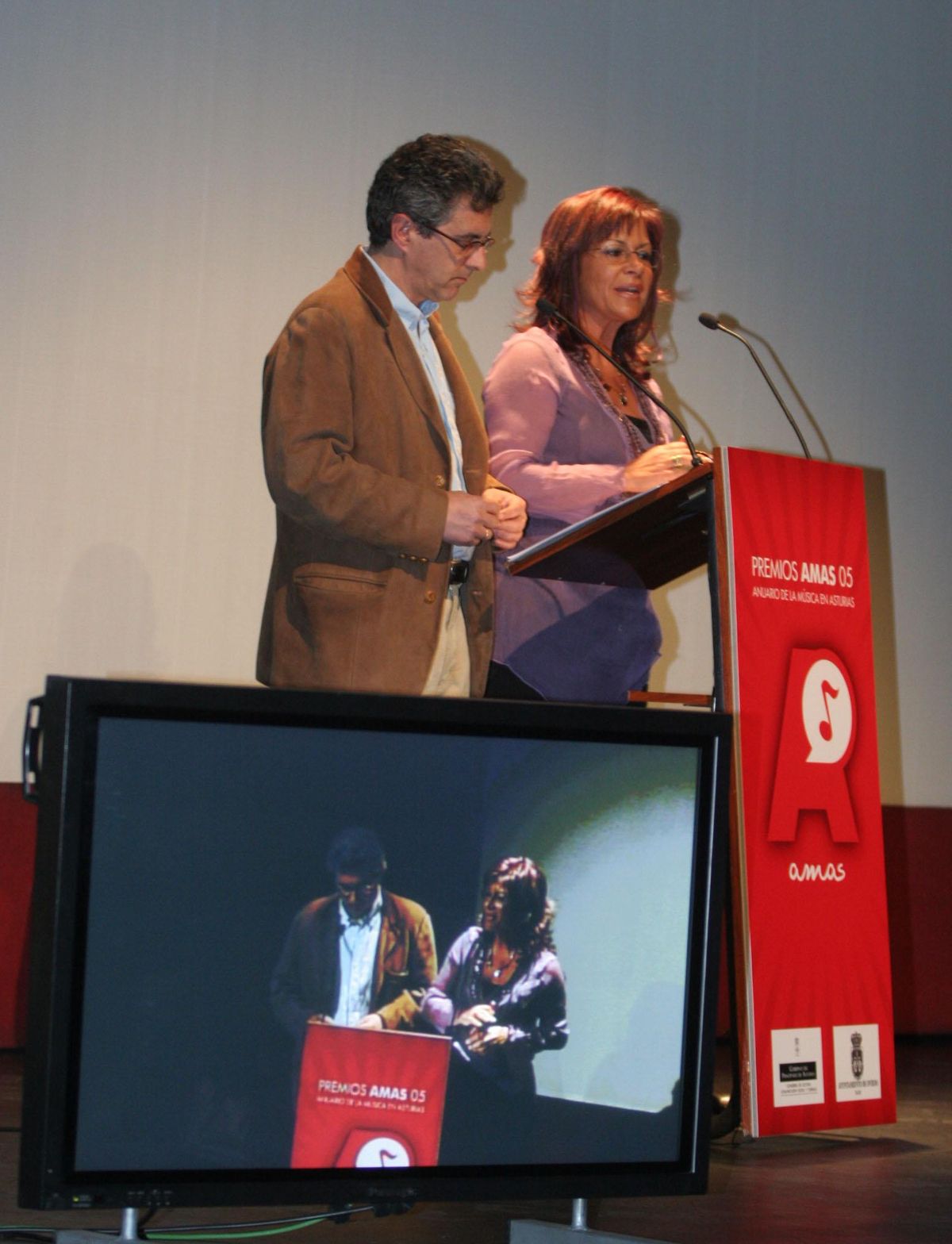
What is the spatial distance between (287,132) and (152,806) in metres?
2.60

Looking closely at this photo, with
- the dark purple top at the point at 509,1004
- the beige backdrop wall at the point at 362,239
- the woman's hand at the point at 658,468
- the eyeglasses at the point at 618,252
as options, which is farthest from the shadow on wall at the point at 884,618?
the dark purple top at the point at 509,1004

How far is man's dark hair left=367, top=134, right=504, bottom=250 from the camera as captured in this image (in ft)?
7.45

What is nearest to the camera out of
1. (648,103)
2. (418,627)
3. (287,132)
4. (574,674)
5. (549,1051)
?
(549,1051)

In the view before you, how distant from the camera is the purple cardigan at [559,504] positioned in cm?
252

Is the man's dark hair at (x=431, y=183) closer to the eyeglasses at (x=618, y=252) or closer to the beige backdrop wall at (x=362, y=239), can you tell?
the eyeglasses at (x=618, y=252)

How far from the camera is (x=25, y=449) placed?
3.29 meters

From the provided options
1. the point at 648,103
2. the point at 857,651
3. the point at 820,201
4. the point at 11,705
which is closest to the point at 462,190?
the point at 857,651

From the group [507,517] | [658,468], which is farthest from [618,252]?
[507,517]

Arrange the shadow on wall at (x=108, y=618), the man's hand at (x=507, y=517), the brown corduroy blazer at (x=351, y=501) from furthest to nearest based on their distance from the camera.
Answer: the shadow on wall at (x=108, y=618) < the man's hand at (x=507, y=517) < the brown corduroy blazer at (x=351, y=501)

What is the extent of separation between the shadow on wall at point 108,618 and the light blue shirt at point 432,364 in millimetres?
1219

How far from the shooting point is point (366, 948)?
132 centimetres

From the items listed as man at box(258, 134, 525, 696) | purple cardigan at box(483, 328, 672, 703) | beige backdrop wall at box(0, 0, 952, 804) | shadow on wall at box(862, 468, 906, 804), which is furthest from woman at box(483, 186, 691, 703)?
shadow on wall at box(862, 468, 906, 804)

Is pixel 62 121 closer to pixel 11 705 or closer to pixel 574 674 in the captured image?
pixel 11 705

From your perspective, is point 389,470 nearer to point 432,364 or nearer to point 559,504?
point 432,364
